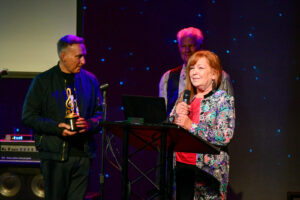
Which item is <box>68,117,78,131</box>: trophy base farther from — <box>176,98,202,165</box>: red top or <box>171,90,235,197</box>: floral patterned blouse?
<box>171,90,235,197</box>: floral patterned blouse

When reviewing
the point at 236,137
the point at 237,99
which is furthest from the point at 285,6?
the point at 236,137

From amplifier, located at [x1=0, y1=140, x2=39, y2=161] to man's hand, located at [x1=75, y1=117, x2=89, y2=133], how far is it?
3.08 ft

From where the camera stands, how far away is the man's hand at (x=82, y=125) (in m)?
2.88

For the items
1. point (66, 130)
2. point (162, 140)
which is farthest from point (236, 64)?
point (162, 140)

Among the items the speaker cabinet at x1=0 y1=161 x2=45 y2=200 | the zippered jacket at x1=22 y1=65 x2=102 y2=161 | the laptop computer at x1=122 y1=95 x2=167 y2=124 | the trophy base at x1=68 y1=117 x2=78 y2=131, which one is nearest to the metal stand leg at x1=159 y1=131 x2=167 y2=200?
the laptop computer at x1=122 y1=95 x2=167 y2=124

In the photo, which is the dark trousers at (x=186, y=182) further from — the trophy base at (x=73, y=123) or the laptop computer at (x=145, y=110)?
the trophy base at (x=73, y=123)

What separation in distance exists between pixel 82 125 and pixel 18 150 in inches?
44.8

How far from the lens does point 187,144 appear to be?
196 cm

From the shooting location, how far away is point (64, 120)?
10.2 feet

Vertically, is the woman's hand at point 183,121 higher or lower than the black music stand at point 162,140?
higher

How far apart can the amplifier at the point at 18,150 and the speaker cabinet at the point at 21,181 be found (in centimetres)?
6

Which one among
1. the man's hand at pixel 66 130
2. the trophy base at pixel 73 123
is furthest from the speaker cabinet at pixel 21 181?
the trophy base at pixel 73 123

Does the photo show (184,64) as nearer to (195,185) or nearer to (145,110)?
(195,185)

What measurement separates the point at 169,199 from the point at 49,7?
303cm
